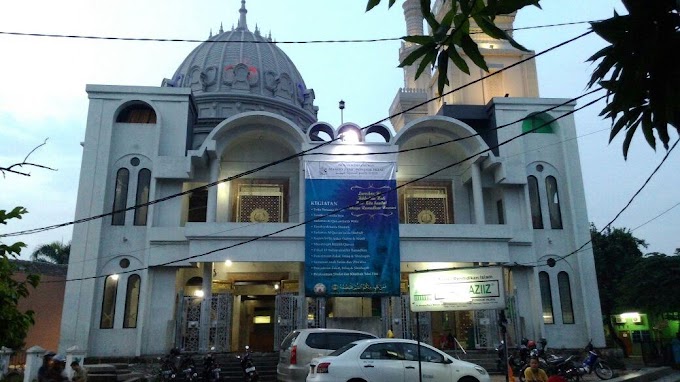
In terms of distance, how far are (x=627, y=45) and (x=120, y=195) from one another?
67.8 feet

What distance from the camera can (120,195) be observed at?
20.8 m

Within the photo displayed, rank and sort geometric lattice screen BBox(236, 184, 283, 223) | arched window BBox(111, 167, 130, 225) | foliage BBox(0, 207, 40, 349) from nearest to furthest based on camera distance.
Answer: foliage BBox(0, 207, 40, 349) < arched window BBox(111, 167, 130, 225) < geometric lattice screen BBox(236, 184, 283, 223)

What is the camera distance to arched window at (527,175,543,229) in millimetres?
21922

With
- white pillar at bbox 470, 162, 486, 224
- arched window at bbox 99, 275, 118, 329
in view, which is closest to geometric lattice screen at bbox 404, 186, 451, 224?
white pillar at bbox 470, 162, 486, 224

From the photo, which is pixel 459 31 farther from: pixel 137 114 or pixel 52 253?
pixel 52 253

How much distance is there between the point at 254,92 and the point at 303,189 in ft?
53.9

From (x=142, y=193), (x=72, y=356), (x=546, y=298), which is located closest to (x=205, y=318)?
(x=72, y=356)

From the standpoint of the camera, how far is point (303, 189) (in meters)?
20.7

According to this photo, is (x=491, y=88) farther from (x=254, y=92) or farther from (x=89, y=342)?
(x=89, y=342)

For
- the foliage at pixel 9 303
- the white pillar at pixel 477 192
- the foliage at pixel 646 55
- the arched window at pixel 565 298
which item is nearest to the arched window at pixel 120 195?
the white pillar at pixel 477 192

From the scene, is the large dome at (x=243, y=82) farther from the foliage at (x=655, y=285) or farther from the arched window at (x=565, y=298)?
the foliage at (x=655, y=285)

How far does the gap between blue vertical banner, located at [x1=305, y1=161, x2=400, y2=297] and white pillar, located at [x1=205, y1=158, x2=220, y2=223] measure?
146 inches

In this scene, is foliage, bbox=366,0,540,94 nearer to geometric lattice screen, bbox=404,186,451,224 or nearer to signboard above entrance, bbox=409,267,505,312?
signboard above entrance, bbox=409,267,505,312

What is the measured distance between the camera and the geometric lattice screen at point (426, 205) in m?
24.0
